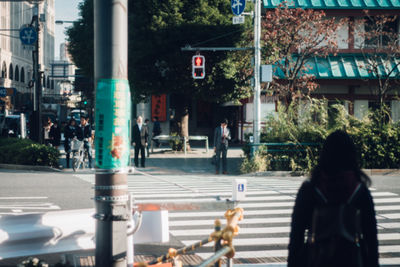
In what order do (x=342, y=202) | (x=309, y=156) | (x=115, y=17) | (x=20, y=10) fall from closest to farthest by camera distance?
1. (x=342, y=202)
2. (x=115, y=17)
3. (x=309, y=156)
4. (x=20, y=10)

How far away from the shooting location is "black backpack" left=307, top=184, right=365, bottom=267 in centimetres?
297

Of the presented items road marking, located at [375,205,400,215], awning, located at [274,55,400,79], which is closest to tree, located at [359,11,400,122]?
awning, located at [274,55,400,79]

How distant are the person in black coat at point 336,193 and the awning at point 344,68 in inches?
980

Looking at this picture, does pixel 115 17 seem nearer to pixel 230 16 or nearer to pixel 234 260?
pixel 234 260

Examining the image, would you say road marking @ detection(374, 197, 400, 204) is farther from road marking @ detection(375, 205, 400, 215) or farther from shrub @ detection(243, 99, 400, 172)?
shrub @ detection(243, 99, 400, 172)

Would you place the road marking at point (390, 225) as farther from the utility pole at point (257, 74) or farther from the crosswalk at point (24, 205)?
the utility pole at point (257, 74)

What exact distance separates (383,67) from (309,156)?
12.2 meters

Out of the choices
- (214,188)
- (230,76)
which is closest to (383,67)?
(230,76)

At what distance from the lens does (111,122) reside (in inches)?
155

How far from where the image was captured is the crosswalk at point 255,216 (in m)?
7.10

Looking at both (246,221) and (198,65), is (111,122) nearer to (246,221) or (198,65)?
(246,221)

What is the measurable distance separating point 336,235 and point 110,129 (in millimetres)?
1928

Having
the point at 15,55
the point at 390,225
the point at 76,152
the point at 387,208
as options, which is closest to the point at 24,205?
the point at 390,225

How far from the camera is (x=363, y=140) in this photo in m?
Answer: 18.6
